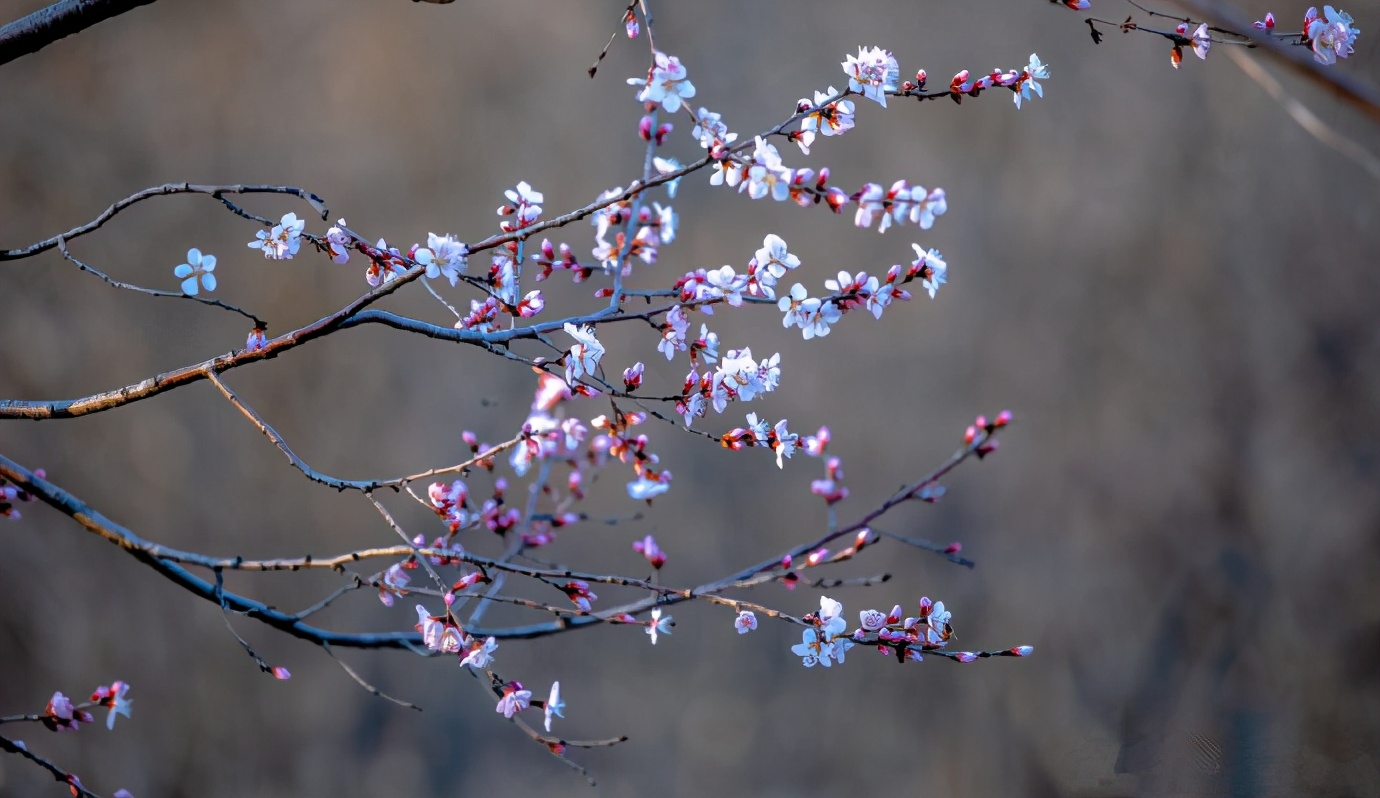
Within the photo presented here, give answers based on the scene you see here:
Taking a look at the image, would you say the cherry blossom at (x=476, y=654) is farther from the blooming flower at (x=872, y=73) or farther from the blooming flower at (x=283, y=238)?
the blooming flower at (x=872, y=73)

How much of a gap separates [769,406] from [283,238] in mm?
1196

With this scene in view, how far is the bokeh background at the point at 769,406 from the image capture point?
A: 5.66 feet

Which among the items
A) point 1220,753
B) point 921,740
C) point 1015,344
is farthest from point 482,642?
point 1220,753

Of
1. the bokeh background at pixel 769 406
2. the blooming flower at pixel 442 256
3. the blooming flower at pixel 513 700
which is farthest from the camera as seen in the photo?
the bokeh background at pixel 769 406

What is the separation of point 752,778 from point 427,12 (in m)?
1.67

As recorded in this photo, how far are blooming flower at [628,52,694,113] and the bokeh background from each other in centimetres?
99

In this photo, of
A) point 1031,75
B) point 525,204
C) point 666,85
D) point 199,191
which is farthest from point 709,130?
point 199,191

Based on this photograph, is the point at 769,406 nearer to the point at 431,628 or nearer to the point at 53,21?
the point at 431,628

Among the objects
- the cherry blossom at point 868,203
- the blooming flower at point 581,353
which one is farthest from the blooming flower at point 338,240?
the cherry blossom at point 868,203

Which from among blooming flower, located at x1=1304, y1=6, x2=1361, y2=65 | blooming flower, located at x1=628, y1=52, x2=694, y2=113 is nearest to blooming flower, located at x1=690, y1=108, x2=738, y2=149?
blooming flower, located at x1=628, y1=52, x2=694, y2=113

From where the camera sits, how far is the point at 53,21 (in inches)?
31.5

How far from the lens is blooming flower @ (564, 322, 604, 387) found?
0.75 m

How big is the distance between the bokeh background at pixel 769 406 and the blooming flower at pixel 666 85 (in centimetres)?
99

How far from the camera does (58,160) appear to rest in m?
1.70
